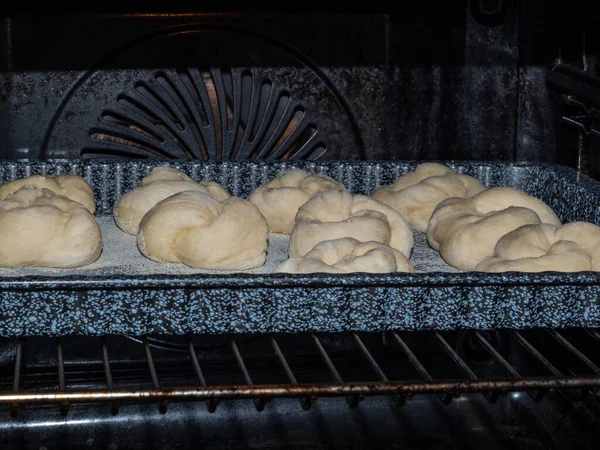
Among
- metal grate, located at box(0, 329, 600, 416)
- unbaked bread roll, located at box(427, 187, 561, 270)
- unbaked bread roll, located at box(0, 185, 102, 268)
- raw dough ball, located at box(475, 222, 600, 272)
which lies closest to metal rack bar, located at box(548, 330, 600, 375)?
raw dough ball, located at box(475, 222, 600, 272)

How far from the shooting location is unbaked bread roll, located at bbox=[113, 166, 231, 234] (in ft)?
5.46

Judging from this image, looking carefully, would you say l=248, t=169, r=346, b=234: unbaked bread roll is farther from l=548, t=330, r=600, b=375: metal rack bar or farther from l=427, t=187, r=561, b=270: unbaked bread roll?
l=548, t=330, r=600, b=375: metal rack bar

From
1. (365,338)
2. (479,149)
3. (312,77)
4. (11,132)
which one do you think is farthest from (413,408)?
(11,132)

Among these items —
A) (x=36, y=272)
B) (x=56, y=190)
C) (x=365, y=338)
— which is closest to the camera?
(x=36, y=272)

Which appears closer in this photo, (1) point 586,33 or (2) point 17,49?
(1) point 586,33

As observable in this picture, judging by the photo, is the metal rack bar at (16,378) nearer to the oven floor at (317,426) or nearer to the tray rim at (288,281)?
the tray rim at (288,281)

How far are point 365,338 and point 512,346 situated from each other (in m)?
0.32

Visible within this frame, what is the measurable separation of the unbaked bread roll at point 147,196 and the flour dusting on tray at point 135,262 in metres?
0.03

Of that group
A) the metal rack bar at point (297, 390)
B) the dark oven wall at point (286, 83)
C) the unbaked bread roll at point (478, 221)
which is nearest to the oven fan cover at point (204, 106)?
the dark oven wall at point (286, 83)

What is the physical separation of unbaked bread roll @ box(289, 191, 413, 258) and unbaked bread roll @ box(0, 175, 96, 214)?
44cm

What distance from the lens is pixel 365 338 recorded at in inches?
77.4

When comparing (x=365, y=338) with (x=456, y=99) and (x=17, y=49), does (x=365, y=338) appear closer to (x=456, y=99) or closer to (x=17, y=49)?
(x=456, y=99)

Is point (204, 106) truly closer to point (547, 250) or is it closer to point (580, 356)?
point (547, 250)

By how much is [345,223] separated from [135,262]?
1.22 feet
